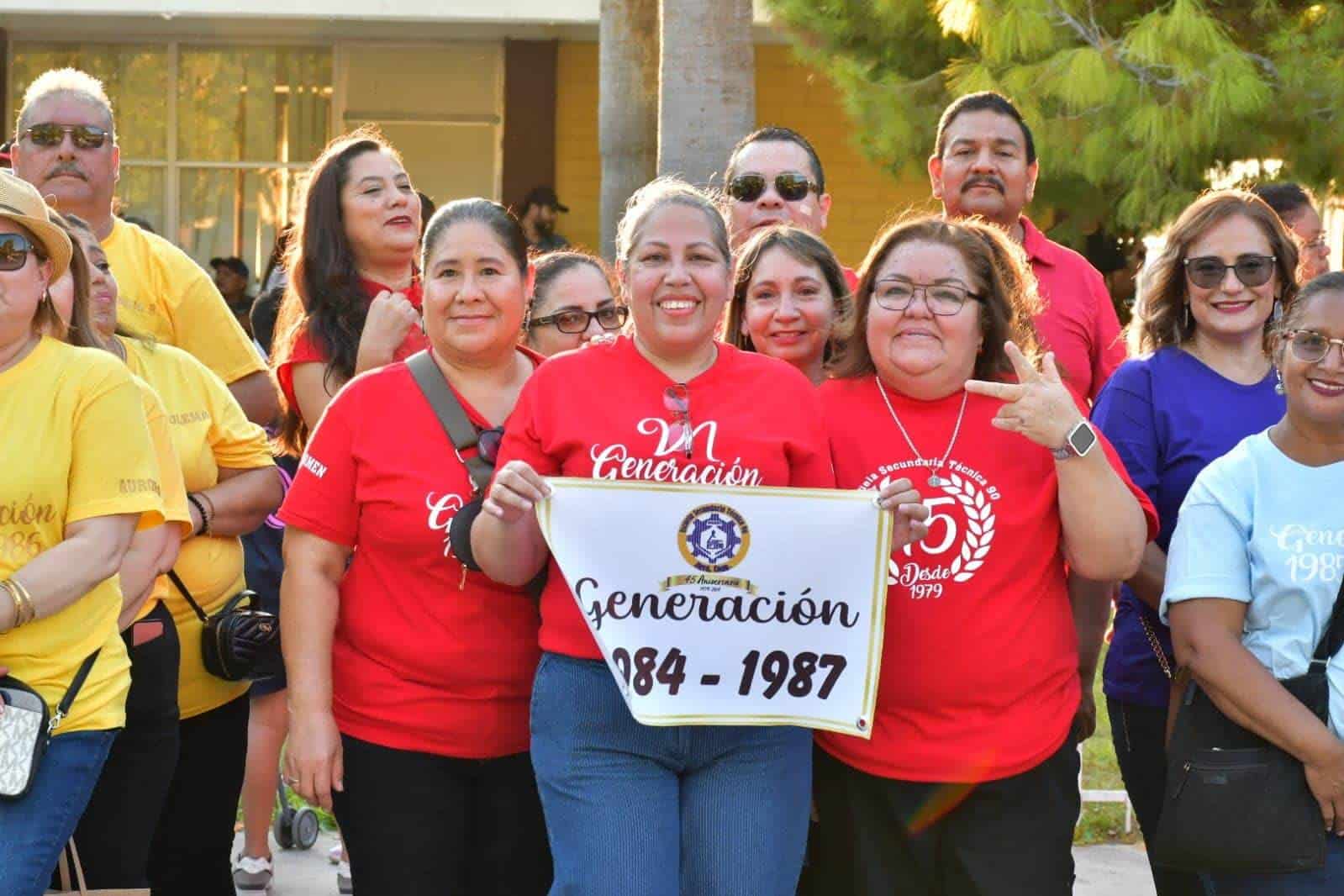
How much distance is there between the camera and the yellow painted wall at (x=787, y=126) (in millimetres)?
17875

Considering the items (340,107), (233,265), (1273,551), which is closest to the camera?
(1273,551)

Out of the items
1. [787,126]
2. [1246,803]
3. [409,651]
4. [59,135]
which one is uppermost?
[787,126]

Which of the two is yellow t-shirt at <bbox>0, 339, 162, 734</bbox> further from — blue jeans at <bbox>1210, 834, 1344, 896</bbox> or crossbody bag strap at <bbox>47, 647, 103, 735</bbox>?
blue jeans at <bbox>1210, 834, 1344, 896</bbox>

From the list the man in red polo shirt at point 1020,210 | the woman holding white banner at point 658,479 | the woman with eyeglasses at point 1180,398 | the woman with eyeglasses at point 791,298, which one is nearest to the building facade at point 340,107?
the man in red polo shirt at point 1020,210

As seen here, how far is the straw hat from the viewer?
3.92 metres

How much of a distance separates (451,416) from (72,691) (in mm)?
1042

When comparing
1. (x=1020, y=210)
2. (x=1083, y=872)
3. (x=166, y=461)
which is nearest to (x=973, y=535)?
(x=166, y=461)

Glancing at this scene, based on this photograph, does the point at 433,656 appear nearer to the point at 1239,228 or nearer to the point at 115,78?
the point at 1239,228

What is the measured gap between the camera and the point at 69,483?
3932mm

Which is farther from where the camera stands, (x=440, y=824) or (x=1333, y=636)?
(x=440, y=824)

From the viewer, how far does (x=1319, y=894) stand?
409 centimetres

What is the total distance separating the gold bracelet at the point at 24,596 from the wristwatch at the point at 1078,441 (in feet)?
7.26

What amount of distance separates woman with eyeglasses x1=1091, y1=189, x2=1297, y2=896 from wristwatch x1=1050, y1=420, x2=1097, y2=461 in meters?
0.73

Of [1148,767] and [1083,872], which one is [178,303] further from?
Answer: [1083,872]
